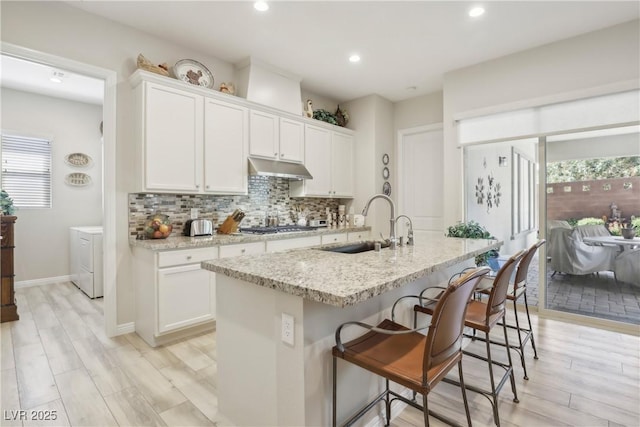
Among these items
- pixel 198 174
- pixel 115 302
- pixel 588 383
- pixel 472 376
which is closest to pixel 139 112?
pixel 198 174

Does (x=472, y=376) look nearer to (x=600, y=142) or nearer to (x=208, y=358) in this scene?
(x=208, y=358)

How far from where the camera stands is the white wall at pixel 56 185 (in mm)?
4605

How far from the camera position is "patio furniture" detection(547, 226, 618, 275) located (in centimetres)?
335

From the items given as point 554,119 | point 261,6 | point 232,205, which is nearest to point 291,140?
point 232,205

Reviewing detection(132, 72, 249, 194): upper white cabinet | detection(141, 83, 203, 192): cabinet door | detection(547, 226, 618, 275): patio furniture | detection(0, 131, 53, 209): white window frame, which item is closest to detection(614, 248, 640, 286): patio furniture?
detection(547, 226, 618, 275): patio furniture

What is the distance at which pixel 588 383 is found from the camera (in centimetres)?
217

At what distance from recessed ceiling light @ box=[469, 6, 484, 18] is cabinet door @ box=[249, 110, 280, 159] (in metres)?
2.27

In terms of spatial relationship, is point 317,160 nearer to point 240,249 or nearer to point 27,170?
point 240,249

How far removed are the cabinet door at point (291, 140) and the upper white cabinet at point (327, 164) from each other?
0.31 ft

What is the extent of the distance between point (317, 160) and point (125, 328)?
2.97 metres

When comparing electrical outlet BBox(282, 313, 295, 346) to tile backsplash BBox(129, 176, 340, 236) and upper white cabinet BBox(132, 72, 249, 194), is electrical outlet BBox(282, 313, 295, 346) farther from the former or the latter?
tile backsplash BBox(129, 176, 340, 236)

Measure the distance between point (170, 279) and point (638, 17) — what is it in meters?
4.83

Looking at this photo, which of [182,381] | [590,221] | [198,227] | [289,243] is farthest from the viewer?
[289,243]

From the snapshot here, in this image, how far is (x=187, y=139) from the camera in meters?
3.14
